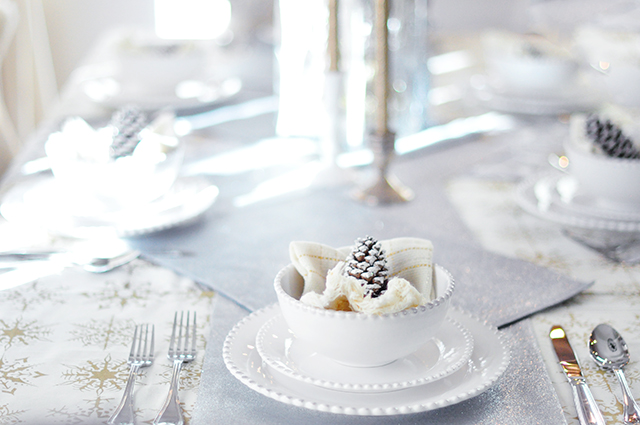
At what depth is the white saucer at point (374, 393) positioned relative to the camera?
46 cm

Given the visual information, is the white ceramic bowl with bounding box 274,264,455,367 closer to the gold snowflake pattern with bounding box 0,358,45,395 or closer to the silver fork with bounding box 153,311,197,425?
the silver fork with bounding box 153,311,197,425

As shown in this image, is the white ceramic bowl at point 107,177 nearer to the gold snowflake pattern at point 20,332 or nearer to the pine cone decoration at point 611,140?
the gold snowflake pattern at point 20,332

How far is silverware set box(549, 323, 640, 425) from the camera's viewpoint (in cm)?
49

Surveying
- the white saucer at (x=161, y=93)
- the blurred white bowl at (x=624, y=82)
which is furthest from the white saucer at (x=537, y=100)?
the white saucer at (x=161, y=93)

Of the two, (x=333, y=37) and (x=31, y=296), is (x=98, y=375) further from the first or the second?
(x=333, y=37)

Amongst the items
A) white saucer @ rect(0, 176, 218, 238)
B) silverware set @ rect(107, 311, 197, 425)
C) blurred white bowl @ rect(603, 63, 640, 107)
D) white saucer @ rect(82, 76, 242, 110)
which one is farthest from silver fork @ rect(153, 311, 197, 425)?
blurred white bowl @ rect(603, 63, 640, 107)

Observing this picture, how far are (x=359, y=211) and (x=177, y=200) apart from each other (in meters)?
0.28

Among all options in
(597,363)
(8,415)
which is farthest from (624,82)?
(8,415)

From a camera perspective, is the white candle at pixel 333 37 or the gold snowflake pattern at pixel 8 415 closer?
the gold snowflake pattern at pixel 8 415

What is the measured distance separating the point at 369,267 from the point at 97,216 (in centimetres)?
49

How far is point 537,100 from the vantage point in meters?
1.39

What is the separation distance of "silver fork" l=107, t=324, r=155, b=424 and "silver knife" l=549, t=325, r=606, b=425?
1.16 feet

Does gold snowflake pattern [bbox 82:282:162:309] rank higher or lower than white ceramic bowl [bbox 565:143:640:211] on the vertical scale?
lower

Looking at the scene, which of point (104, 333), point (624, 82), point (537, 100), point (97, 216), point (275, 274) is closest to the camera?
point (104, 333)
